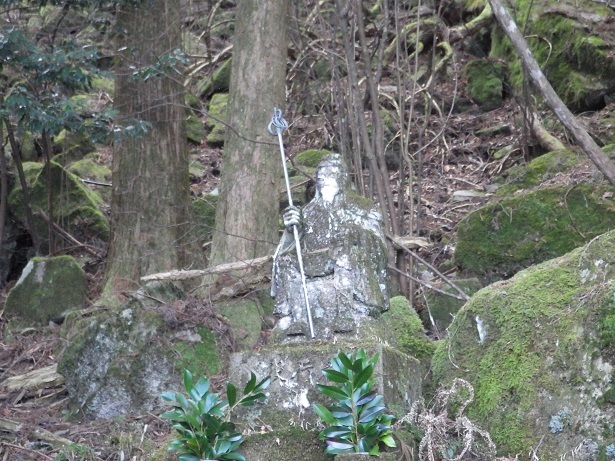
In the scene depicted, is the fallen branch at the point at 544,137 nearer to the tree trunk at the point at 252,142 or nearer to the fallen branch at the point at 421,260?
the fallen branch at the point at 421,260

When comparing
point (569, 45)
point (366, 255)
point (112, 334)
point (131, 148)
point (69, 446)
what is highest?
point (569, 45)

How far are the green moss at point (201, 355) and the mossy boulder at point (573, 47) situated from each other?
6.79 meters

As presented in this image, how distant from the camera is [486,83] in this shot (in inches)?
556

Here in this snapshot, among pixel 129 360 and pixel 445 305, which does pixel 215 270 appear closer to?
pixel 129 360

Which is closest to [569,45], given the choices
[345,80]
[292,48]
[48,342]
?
[345,80]

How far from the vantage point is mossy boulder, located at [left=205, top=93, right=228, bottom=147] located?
50.9ft

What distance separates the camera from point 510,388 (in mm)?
4984

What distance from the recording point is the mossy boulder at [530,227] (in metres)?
8.60

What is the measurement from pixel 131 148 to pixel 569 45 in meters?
6.49

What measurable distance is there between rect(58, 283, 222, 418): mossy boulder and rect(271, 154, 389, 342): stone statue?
95.6 inches

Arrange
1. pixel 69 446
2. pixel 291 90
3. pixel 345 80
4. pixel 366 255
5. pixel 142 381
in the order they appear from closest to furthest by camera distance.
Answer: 1. pixel 366 255
2. pixel 69 446
3. pixel 142 381
4. pixel 345 80
5. pixel 291 90

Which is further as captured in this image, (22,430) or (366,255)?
(22,430)

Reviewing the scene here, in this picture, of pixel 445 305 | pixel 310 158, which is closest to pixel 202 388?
pixel 445 305

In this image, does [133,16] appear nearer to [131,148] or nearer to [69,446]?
[131,148]
